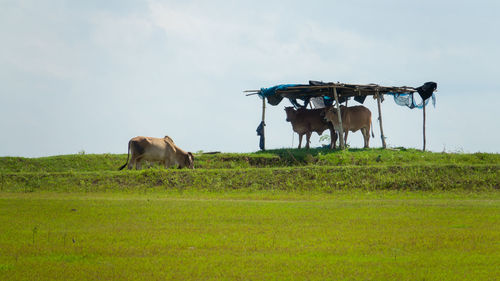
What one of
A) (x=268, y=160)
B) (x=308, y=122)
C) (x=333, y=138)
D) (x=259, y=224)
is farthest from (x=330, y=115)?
(x=259, y=224)

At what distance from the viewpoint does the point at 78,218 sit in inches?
504

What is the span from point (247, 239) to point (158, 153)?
50.1 ft

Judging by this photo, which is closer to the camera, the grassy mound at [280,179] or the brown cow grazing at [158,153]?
the grassy mound at [280,179]

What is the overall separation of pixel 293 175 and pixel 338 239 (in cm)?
1004

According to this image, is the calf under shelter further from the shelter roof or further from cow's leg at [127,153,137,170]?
cow's leg at [127,153,137,170]

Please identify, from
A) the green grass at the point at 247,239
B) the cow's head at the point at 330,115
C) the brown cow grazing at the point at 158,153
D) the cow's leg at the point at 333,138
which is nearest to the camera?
the green grass at the point at 247,239

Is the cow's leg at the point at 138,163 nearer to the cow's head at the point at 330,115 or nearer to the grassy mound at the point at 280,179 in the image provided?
the grassy mound at the point at 280,179

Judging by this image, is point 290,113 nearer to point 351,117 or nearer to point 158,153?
point 351,117

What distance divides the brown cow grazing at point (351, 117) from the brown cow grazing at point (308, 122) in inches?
22.0

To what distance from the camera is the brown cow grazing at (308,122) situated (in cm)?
2923

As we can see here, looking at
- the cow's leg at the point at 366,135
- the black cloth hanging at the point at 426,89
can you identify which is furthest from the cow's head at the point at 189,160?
the black cloth hanging at the point at 426,89

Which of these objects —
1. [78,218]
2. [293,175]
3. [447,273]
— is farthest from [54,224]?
[293,175]

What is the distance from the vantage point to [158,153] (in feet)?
82.3

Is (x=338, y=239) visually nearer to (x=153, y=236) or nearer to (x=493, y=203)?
(x=153, y=236)
